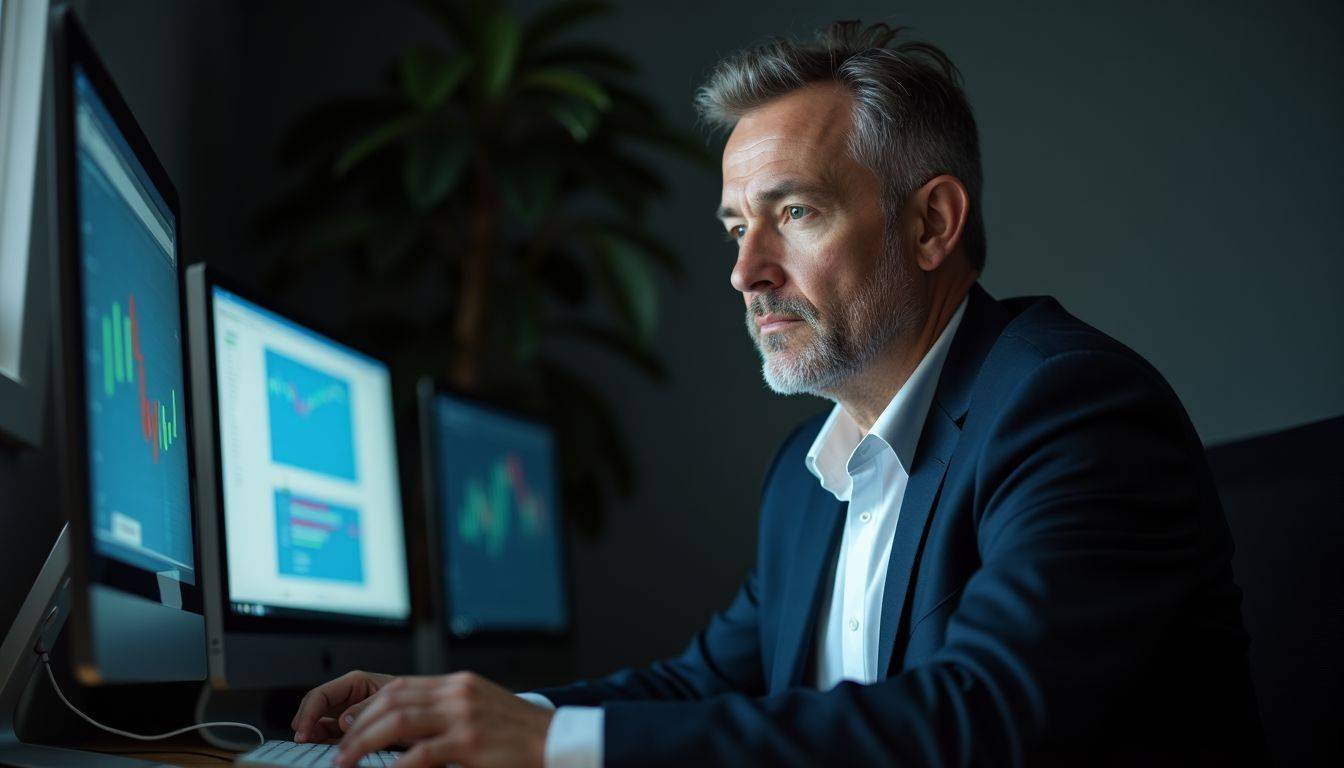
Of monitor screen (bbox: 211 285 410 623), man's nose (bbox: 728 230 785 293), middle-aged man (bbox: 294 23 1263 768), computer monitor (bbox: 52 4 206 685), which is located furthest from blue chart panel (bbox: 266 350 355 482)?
man's nose (bbox: 728 230 785 293)

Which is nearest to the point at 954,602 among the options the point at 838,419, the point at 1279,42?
the point at 838,419

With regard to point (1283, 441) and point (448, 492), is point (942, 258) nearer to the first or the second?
point (1283, 441)

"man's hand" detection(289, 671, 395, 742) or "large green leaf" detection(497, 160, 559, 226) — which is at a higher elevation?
"large green leaf" detection(497, 160, 559, 226)

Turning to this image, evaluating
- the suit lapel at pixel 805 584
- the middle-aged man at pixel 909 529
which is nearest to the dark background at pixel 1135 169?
the middle-aged man at pixel 909 529

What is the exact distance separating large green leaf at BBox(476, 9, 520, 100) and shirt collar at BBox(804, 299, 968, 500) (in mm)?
1183

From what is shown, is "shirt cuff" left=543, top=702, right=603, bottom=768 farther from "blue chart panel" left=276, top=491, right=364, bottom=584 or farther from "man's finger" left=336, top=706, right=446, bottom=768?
"blue chart panel" left=276, top=491, right=364, bottom=584

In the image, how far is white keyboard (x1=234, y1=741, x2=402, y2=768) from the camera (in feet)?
2.69

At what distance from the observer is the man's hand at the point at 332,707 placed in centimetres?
108

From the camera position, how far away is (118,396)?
0.84 m

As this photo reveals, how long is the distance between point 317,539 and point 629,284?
50.2 inches

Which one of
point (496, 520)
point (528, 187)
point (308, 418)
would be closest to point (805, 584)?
point (308, 418)

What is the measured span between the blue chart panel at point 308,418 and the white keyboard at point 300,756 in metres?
0.46

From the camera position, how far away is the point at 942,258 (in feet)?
4.83

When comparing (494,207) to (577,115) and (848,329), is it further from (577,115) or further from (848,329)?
(848,329)
